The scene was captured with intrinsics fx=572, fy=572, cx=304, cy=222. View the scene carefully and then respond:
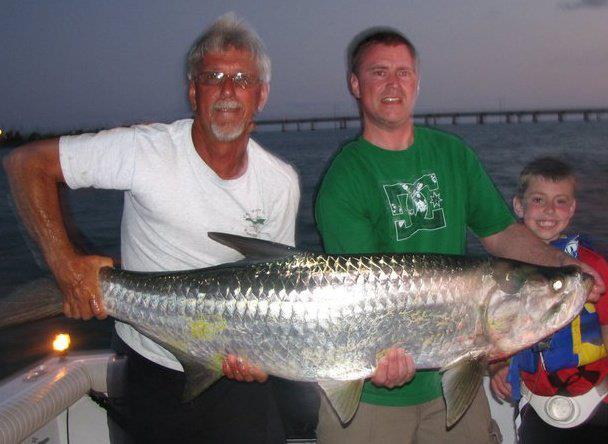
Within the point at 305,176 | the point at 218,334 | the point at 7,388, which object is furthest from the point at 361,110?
the point at 305,176

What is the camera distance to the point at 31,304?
298cm

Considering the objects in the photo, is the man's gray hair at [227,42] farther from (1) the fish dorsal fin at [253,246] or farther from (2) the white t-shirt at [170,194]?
(1) the fish dorsal fin at [253,246]

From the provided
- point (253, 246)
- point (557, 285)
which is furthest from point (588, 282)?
point (253, 246)

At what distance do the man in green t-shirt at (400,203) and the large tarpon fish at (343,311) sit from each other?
0.24 m

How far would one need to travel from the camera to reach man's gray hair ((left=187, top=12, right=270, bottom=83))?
3123 millimetres

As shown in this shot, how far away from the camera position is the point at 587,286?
2967 mm

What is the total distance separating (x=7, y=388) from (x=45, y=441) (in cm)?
43

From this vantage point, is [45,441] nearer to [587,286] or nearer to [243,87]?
[243,87]

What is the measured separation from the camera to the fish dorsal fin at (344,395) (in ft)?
9.66

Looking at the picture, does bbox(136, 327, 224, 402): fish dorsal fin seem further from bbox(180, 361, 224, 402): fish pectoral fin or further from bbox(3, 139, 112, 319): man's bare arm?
bbox(3, 139, 112, 319): man's bare arm

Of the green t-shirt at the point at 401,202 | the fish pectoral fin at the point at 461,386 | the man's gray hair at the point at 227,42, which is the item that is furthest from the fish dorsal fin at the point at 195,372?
the man's gray hair at the point at 227,42

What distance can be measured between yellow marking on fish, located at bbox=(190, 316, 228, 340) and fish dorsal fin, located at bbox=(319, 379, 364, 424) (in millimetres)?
602

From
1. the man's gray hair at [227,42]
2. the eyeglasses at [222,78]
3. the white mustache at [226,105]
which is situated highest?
the man's gray hair at [227,42]

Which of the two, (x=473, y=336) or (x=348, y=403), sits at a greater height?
(x=473, y=336)
